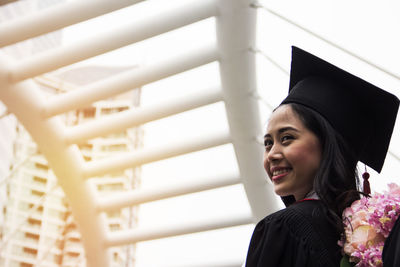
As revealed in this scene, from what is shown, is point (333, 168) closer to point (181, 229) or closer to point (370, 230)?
point (370, 230)

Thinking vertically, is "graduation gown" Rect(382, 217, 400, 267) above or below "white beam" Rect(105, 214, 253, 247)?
below

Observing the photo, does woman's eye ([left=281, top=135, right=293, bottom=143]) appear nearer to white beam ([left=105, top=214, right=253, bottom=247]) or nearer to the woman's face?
the woman's face

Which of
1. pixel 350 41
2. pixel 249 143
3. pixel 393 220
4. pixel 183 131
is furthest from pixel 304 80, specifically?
pixel 183 131

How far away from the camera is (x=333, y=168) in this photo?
227 cm

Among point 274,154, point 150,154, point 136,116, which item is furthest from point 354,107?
point 150,154

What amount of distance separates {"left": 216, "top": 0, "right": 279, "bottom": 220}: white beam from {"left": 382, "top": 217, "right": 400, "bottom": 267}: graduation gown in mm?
5082

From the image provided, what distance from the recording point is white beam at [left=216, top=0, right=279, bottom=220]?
6914 mm

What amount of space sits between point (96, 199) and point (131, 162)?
1459 millimetres

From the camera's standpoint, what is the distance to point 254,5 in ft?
22.0

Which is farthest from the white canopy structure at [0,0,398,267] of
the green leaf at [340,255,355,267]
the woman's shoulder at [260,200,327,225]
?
the green leaf at [340,255,355,267]

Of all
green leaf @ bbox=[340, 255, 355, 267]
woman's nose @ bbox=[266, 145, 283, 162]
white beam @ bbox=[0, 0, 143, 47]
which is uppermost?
white beam @ bbox=[0, 0, 143, 47]

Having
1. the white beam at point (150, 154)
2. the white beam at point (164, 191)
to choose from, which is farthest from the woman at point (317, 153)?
the white beam at point (164, 191)

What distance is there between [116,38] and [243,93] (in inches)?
73.2

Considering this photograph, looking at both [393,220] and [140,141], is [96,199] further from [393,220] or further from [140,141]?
[393,220]
